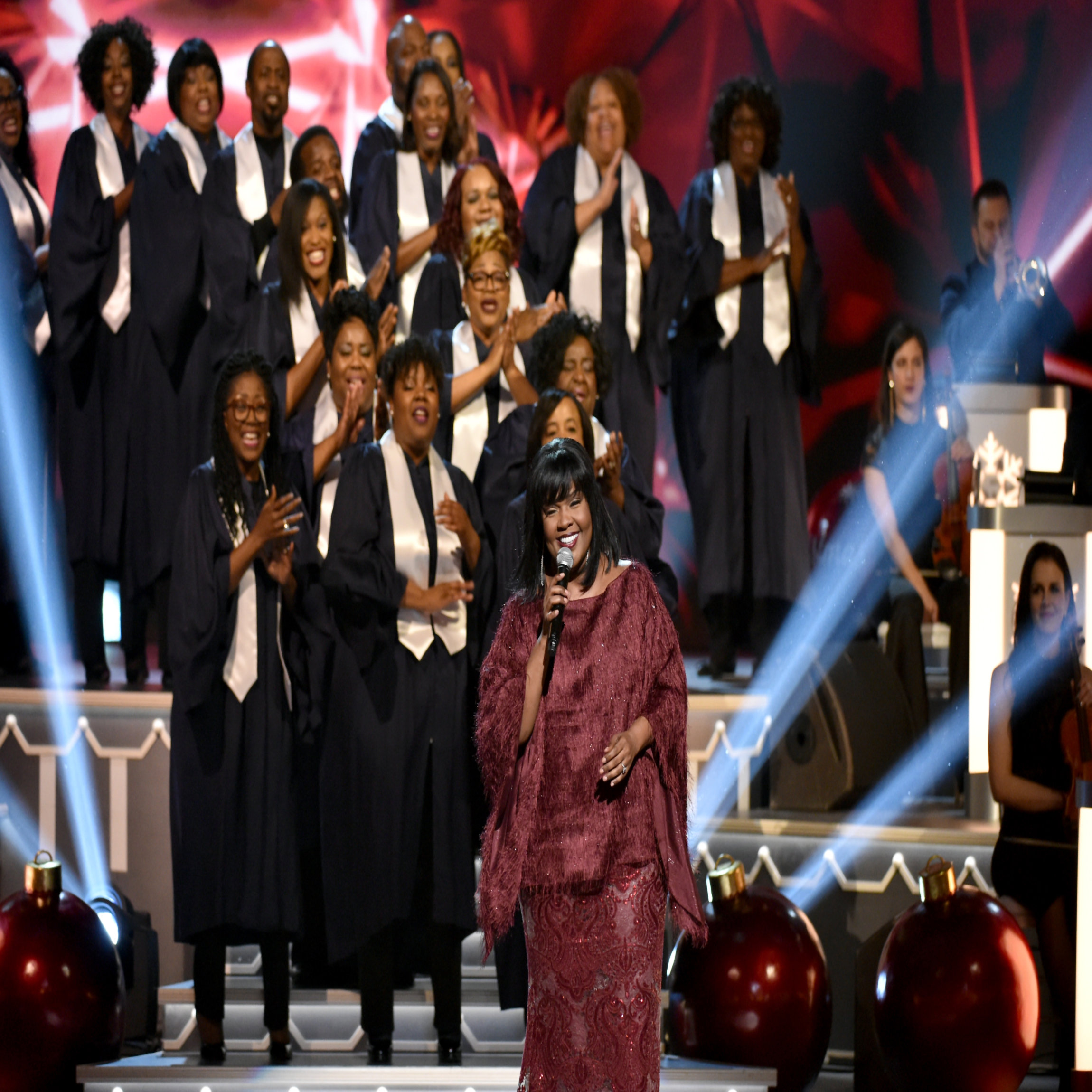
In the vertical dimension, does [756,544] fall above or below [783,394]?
below

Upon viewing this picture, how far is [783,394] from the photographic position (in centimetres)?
632

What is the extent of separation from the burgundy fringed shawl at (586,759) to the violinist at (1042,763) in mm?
1821

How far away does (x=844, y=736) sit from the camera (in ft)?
17.6

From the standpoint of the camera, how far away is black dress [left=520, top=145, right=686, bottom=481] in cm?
621

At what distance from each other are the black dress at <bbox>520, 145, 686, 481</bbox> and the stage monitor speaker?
116cm

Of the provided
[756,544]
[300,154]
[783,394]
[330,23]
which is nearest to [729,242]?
[783,394]

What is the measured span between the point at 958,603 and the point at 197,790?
2.55m

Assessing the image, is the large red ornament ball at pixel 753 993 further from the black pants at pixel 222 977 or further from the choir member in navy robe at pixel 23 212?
the choir member in navy robe at pixel 23 212

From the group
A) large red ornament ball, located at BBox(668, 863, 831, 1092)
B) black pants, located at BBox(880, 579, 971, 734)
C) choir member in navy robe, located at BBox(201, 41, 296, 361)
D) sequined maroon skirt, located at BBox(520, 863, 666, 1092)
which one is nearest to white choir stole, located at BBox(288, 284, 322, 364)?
choir member in navy robe, located at BBox(201, 41, 296, 361)

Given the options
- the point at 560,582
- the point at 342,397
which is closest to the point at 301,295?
the point at 342,397

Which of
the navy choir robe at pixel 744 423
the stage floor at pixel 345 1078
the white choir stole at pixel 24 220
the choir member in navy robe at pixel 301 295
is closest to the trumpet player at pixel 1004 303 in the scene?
the navy choir robe at pixel 744 423

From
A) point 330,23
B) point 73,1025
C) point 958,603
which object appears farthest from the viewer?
point 330,23

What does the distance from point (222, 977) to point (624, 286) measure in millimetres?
2926

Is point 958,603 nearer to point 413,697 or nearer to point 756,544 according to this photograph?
point 756,544
